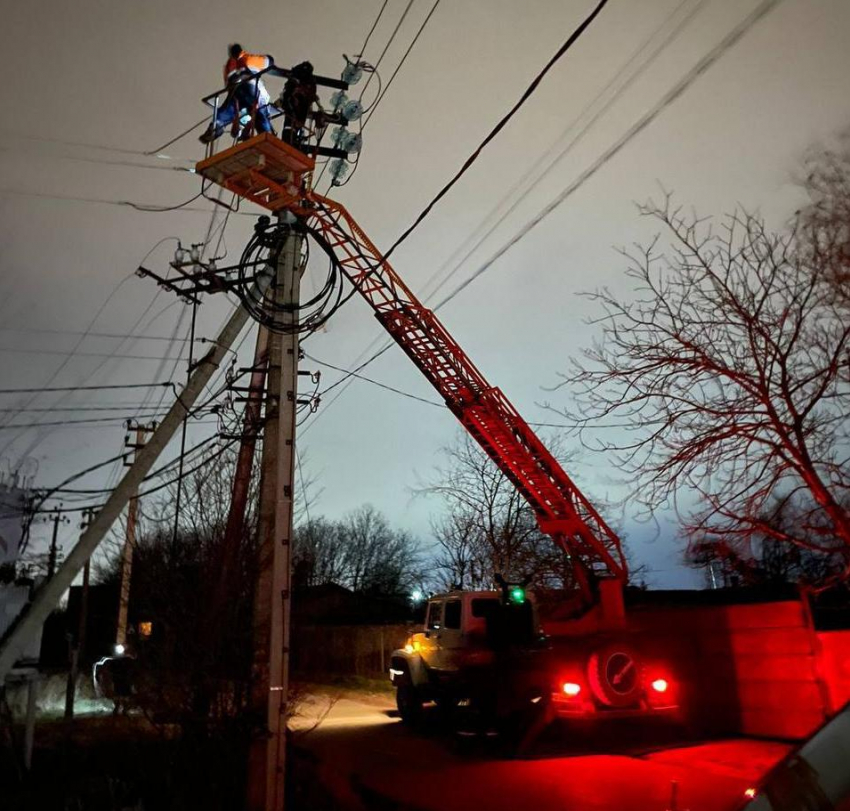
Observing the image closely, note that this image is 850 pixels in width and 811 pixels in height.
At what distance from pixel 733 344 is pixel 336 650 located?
76.9ft

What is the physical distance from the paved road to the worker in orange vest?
7289 millimetres

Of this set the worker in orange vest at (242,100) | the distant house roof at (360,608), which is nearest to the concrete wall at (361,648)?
the distant house roof at (360,608)

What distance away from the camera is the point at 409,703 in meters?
14.4

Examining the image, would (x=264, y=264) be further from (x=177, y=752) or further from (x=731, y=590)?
A: (x=731, y=590)

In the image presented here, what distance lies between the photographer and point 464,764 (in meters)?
10.3

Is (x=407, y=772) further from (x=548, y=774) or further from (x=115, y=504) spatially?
(x=115, y=504)

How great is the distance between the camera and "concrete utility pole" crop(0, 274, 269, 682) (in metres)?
10.7

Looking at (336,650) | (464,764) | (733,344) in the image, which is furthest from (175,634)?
(336,650)

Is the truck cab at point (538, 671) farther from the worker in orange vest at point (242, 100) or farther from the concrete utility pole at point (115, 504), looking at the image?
the worker in orange vest at point (242, 100)

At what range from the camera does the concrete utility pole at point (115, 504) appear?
35.2 ft

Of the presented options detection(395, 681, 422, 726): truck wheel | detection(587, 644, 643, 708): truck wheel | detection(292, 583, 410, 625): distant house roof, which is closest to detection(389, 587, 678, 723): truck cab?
detection(587, 644, 643, 708): truck wheel

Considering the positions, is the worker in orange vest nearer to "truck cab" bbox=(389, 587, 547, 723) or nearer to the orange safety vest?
the orange safety vest

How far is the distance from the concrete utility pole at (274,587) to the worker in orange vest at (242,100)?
2.92 m

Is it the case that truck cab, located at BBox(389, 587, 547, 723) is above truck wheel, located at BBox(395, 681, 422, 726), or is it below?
above
